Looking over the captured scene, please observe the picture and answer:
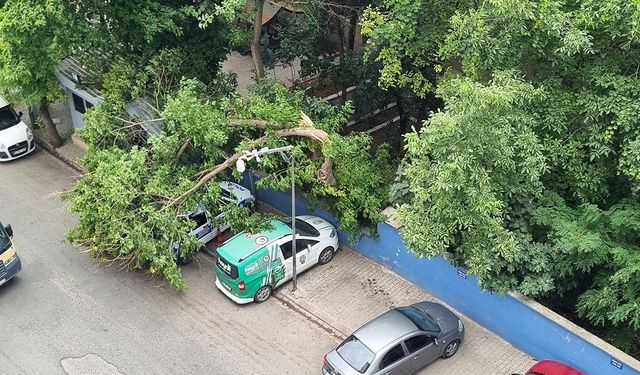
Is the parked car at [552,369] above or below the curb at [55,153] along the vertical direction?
above

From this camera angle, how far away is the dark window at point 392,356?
13539 millimetres

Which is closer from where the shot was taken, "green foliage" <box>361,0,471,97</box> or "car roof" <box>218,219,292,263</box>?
"green foliage" <box>361,0,471,97</box>

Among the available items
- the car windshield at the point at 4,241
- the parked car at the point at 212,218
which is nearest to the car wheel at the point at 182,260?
the parked car at the point at 212,218

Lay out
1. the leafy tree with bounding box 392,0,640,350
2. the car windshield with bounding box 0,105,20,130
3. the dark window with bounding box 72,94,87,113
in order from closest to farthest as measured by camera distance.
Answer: the leafy tree with bounding box 392,0,640,350
the car windshield with bounding box 0,105,20,130
the dark window with bounding box 72,94,87,113

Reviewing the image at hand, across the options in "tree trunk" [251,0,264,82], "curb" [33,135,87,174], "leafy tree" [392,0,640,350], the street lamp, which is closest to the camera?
"leafy tree" [392,0,640,350]

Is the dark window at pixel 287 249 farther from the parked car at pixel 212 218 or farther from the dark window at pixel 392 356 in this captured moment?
the dark window at pixel 392 356

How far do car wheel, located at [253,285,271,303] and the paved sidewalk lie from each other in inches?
13.1

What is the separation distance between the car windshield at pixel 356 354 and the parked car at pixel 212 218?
5.19 m

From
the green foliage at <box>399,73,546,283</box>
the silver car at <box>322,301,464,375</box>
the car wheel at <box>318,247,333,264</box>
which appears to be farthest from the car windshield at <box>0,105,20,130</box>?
the green foliage at <box>399,73,546,283</box>

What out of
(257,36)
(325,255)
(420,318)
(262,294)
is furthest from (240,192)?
(420,318)

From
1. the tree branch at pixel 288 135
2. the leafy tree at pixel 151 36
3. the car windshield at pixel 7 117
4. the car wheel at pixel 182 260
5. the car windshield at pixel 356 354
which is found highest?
Answer: the leafy tree at pixel 151 36

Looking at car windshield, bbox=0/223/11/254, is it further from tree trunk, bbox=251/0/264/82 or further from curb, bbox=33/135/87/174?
tree trunk, bbox=251/0/264/82

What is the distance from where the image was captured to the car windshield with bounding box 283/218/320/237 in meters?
16.9

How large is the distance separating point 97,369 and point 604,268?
1127 centimetres
